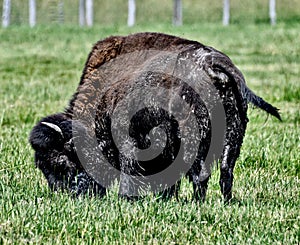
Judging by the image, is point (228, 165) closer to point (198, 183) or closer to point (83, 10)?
point (198, 183)

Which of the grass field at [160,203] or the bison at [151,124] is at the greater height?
the bison at [151,124]

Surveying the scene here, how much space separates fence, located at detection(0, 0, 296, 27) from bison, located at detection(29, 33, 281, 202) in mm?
18682

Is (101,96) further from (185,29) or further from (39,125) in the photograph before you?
(185,29)

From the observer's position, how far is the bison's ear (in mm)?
5469

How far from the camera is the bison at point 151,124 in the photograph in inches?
205

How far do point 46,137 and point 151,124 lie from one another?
0.90m

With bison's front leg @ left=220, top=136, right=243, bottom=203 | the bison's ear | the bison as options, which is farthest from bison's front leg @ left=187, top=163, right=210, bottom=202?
the bison's ear

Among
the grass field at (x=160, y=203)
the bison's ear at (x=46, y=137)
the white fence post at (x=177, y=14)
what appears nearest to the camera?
the grass field at (x=160, y=203)

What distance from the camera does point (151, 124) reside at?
17.4ft

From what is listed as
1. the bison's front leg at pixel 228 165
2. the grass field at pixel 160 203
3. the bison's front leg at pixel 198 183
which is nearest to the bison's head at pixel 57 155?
the grass field at pixel 160 203

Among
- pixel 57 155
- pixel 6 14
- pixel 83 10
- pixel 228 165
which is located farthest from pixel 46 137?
pixel 83 10

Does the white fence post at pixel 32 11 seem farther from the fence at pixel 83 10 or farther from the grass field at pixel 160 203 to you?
the grass field at pixel 160 203

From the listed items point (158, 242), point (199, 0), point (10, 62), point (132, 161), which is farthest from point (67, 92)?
point (199, 0)

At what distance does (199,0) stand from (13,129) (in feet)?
88.3
